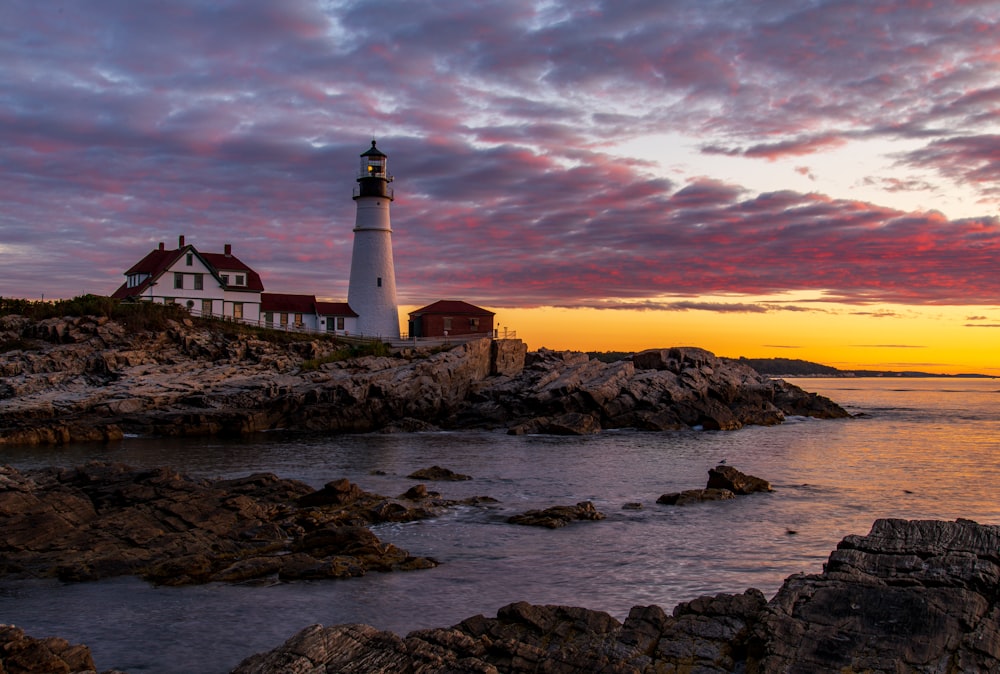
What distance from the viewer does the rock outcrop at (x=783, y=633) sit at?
24.6ft

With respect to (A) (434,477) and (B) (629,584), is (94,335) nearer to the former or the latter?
(A) (434,477)

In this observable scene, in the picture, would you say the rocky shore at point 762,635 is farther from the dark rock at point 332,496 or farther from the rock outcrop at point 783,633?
the dark rock at point 332,496

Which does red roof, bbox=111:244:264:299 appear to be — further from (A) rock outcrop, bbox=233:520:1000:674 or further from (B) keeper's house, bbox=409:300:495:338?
(A) rock outcrop, bbox=233:520:1000:674

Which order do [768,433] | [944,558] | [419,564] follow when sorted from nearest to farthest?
[944,558]
[419,564]
[768,433]

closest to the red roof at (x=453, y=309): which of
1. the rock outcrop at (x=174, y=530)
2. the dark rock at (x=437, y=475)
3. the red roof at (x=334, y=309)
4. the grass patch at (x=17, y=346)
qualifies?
the red roof at (x=334, y=309)

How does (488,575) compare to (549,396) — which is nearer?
(488,575)

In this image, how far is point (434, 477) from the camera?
26172 mm

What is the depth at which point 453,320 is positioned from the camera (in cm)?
6203

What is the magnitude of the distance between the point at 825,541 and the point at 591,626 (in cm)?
1036

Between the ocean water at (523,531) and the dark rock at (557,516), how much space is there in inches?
16.8

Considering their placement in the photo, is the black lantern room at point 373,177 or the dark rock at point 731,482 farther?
the black lantern room at point 373,177

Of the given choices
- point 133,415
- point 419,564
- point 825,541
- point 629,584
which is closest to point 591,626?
point 629,584

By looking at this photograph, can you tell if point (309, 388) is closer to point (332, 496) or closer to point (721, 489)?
point (332, 496)

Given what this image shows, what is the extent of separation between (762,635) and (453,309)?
55.2m
